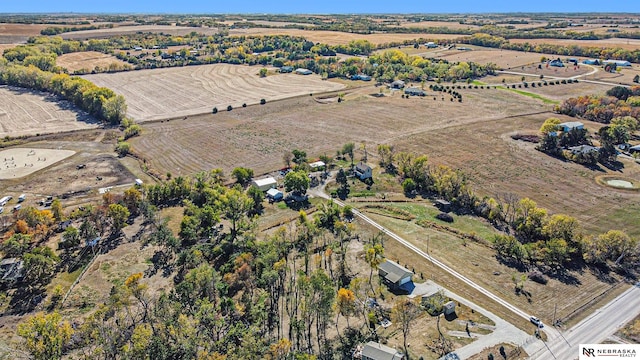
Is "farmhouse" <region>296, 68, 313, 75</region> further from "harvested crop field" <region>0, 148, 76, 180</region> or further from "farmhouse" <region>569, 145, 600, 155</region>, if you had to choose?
"farmhouse" <region>569, 145, 600, 155</region>

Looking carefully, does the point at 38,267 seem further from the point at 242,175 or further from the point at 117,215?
the point at 242,175

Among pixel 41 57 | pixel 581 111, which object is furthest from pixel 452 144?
pixel 41 57

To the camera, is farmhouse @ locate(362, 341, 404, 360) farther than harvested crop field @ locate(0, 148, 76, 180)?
No

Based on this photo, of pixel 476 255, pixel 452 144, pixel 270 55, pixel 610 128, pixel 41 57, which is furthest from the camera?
pixel 270 55

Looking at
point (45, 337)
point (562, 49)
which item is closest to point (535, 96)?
point (562, 49)

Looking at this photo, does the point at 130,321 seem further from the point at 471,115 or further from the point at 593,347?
the point at 471,115

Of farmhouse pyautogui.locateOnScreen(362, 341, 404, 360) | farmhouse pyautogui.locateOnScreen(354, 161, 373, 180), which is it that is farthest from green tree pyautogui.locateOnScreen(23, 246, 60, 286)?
farmhouse pyautogui.locateOnScreen(354, 161, 373, 180)
